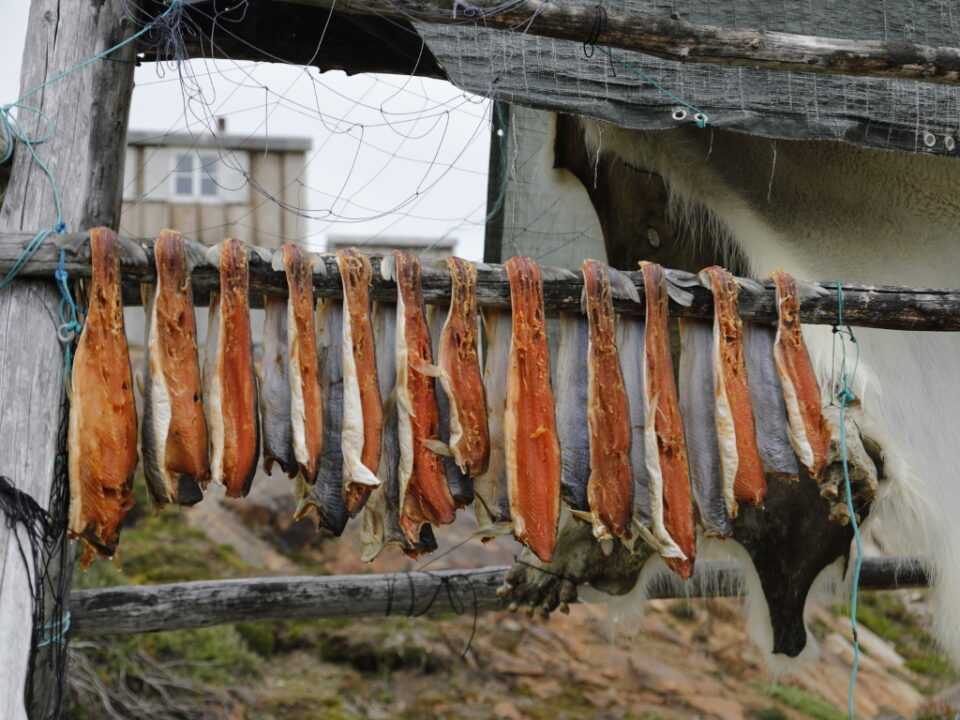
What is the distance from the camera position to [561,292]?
2.76 m

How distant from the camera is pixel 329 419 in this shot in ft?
8.57

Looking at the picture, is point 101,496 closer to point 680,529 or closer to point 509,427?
point 509,427

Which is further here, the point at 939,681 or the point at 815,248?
the point at 939,681

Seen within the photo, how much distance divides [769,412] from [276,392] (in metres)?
1.28

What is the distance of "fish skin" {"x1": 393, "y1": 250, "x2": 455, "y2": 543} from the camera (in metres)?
2.60

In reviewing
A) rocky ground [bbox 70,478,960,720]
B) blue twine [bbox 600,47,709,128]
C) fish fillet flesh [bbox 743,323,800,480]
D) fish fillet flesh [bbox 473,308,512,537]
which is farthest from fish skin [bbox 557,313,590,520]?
rocky ground [bbox 70,478,960,720]

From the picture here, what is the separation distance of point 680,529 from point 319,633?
4985mm

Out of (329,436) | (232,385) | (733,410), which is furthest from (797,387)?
(232,385)

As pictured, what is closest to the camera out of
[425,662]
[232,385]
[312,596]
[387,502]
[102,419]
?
[102,419]

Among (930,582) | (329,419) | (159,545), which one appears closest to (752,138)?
(930,582)

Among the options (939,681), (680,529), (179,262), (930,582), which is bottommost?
(939,681)

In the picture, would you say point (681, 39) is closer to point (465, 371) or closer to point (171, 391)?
point (465, 371)

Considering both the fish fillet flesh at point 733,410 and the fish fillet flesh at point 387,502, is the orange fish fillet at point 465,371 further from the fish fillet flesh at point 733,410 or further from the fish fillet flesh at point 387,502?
the fish fillet flesh at point 733,410

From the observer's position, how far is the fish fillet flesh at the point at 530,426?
2.64m
